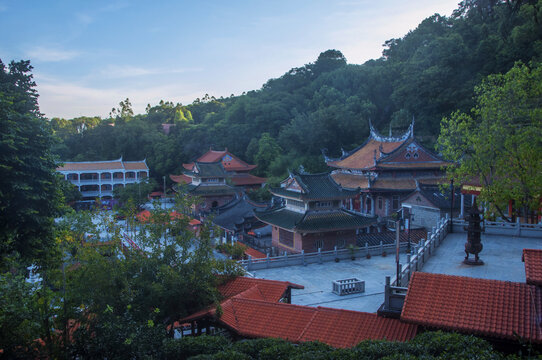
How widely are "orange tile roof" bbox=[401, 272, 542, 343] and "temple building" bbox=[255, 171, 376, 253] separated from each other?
11769 millimetres

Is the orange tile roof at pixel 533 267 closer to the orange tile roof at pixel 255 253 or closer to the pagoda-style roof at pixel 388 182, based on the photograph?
the orange tile roof at pixel 255 253

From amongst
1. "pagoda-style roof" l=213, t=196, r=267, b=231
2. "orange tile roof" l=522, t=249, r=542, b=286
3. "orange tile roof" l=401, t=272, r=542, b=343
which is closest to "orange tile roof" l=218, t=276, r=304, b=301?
"orange tile roof" l=401, t=272, r=542, b=343

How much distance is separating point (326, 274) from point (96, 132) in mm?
60463

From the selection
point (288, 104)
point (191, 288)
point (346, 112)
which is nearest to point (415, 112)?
point (346, 112)

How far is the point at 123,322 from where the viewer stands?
9031 mm

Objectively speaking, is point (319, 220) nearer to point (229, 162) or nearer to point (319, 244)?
point (319, 244)

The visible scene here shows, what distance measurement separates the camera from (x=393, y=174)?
32062 millimetres

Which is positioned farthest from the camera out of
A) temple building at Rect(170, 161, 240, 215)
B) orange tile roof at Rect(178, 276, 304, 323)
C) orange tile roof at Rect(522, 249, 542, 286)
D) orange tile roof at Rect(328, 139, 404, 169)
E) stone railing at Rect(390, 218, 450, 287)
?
temple building at Rect(170, 161, 240, 215)

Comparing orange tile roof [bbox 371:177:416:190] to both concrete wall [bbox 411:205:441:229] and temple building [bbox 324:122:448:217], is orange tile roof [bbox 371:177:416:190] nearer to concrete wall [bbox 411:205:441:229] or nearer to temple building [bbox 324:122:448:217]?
temple building [bbox 324:122:448:217]

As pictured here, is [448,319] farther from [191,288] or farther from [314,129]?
[314,129]

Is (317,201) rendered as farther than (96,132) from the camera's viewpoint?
No

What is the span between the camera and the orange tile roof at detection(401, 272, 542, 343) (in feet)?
26.9

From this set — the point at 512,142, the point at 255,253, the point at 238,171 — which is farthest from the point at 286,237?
the point at 238,171

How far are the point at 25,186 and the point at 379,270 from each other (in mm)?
14671
